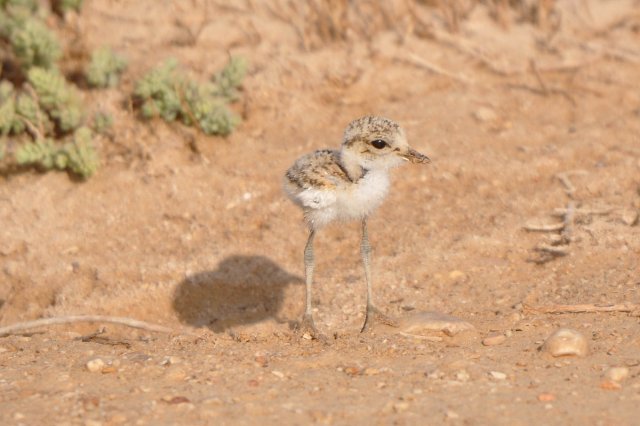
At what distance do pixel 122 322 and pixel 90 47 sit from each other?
331 centimetres

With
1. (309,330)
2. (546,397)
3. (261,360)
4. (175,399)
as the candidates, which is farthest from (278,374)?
(546,397)

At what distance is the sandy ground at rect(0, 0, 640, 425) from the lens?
12.8ft

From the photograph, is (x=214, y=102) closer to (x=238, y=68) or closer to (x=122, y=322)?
(x=238, y=68)

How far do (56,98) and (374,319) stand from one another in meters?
3.25

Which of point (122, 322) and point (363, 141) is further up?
point (363, 141)

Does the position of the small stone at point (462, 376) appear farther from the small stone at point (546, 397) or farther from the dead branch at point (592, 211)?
the dead branch at point (592, 211)

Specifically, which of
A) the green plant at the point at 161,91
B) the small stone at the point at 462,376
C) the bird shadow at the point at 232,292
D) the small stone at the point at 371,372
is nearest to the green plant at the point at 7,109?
the green plant at the point at 161,91

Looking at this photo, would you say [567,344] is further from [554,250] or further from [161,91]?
[161,91]

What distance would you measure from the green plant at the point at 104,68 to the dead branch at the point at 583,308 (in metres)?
3.87

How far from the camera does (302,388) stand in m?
3.94

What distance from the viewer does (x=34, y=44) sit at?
710cm

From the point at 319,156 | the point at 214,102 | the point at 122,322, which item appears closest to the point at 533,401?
the point at 319,156

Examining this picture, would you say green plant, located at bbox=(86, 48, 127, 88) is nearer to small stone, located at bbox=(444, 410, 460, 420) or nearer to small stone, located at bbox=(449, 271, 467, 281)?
small stone, located at bbox=(449, 271, 467, 281)

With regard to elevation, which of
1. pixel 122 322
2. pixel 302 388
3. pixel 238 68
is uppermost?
pixel 238 68
